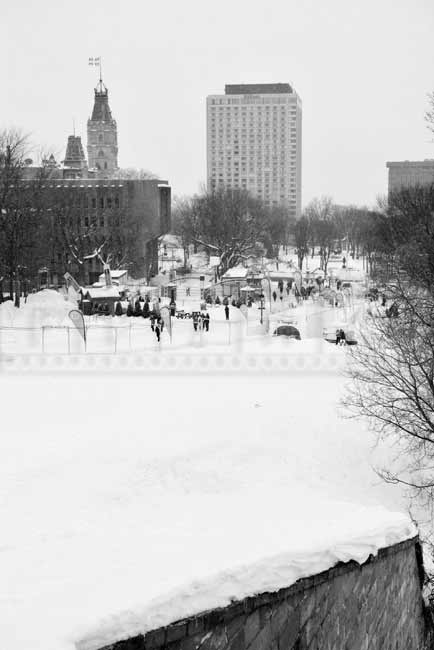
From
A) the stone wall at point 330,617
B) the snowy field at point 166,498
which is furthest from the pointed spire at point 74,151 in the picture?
the stone wall at point 330,617

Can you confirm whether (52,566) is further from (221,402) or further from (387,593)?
(221,402)

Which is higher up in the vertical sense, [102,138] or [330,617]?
[102,138]

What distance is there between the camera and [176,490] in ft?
62.3

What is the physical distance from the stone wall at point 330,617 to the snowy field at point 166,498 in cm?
13

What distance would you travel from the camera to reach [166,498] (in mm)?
17797

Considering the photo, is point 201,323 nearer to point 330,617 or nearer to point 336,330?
point 336,330

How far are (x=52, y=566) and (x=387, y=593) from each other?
3.84m

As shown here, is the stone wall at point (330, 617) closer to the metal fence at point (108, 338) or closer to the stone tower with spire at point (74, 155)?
the metal fence at point (108, 338)

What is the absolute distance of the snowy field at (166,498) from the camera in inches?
262

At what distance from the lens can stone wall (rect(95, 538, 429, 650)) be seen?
6.52 metres

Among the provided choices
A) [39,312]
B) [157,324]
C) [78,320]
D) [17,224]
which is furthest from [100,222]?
[78,320]

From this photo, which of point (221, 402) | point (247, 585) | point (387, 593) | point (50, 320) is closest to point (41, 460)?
point (221, 402)

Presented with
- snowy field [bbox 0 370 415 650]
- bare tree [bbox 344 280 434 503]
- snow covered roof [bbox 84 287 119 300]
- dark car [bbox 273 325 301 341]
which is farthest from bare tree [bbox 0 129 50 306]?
bare tree [bbox 344 280 434 503]

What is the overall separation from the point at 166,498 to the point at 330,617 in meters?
9.84
